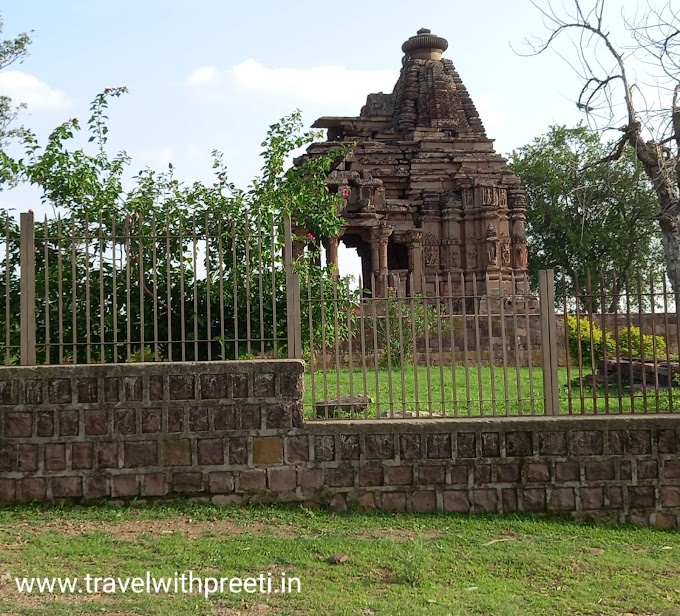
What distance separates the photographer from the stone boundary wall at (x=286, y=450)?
5.05m

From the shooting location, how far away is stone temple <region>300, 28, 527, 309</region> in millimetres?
22234

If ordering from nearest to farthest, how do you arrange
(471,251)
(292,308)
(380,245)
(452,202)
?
(292,308) → (380,245) → (452,202) → (471,251)

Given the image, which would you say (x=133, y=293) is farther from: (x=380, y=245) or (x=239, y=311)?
(x=380, y=245)

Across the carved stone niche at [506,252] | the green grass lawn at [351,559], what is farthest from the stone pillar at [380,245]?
the green grass lawn at [351,559]

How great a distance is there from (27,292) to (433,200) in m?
19.0

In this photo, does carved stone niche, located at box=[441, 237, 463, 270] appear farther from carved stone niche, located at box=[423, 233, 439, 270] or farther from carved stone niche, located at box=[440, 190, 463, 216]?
carved stone niche, located at box=[440, 190, 463, 216]

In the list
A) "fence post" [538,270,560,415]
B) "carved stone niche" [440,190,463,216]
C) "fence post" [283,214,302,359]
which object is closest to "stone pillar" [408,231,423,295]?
"carved stone niche" [440,190,463,216]

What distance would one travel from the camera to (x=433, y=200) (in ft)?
75.8

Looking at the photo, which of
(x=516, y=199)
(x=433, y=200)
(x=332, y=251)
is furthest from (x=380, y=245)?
(x=516, y=199)

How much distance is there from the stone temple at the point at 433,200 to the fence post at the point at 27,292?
639 inches

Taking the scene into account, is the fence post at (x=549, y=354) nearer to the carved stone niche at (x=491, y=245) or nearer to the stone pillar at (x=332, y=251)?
the stone pillar at (x=332, y=251)

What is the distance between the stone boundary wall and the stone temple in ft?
52.6

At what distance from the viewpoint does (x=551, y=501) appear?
16.7 ft

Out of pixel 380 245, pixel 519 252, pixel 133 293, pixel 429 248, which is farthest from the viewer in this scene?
pixel 519 252
